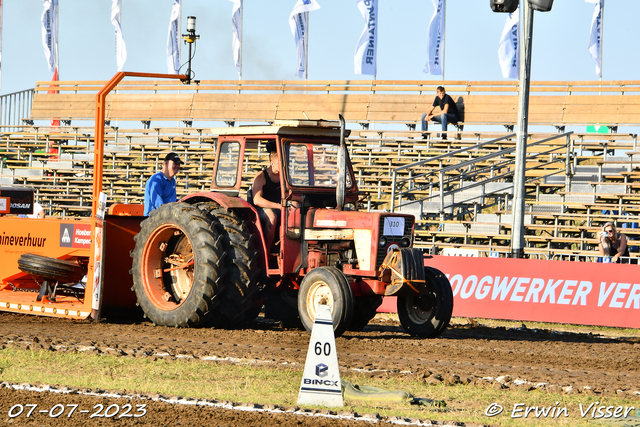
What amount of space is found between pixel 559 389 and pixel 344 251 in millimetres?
3465

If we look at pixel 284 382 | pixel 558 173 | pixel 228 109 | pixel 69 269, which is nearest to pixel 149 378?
pixel 284 382

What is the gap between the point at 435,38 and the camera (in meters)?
27.7

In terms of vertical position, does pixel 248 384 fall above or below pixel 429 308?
below

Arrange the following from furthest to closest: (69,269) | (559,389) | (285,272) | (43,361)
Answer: (69,269)
(285,272)
(43,361)
(559,389)

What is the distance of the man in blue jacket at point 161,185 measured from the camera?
34.5 ft

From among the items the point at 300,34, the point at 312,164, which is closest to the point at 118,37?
the point at 300,34

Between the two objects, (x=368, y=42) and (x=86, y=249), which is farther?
(x=368, y=42)

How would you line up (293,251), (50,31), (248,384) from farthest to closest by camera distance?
(50,31)
(293,251)
(248,384)

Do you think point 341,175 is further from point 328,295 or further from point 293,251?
point 328,295

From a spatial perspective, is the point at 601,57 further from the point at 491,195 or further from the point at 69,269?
the point at 69,269

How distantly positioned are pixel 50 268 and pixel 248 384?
452 cm

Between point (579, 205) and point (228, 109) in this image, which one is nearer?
point (579, 205)

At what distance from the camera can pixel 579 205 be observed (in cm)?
1758

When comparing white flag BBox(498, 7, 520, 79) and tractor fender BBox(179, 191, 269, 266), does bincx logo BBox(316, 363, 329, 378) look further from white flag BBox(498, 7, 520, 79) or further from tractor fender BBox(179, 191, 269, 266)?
white flag BBox(498, 7, 520, 79)
